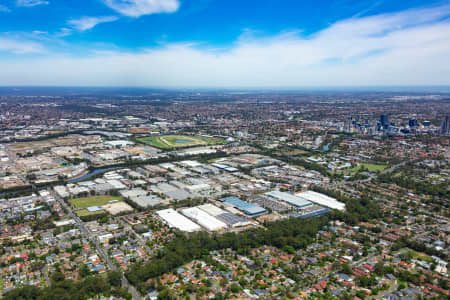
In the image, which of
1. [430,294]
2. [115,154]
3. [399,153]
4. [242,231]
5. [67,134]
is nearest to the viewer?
[430,294]

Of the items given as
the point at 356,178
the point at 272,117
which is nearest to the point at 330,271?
the point at 356,178

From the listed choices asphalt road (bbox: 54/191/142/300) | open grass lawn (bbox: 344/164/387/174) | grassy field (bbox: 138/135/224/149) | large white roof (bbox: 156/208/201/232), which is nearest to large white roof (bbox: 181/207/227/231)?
large white roof (bbox: 156/208/201/232)

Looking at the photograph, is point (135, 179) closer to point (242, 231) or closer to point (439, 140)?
point (242, 231)

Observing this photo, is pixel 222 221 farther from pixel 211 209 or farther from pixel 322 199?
pixel 322 199

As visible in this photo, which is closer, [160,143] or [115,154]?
[115,154]

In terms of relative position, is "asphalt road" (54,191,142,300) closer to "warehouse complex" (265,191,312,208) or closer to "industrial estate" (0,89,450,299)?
"industrial estate" (0,89,450,299)

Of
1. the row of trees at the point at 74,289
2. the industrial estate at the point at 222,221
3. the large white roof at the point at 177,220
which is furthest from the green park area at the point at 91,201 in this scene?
the row of trees at the point at 74,289
